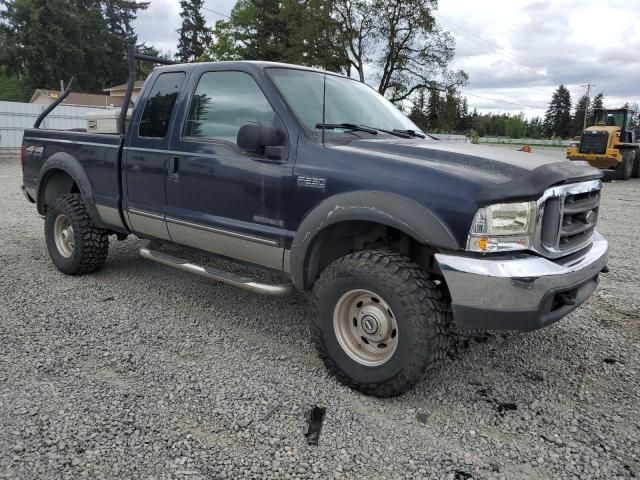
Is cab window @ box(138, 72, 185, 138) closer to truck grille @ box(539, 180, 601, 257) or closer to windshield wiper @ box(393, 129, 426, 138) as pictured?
windshield wiper @ box(393, 129, 426, 138)

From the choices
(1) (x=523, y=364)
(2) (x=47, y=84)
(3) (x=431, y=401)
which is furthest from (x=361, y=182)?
(2) (x=47, y=84)

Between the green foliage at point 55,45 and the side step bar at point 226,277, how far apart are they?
62.4 meters

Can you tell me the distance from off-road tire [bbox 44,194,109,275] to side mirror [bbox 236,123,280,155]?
2.42 m

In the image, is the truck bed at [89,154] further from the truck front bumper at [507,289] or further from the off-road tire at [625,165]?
the off-road tire at [625,165]

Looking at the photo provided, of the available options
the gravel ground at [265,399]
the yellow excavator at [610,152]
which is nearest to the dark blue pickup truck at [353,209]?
the gravel ground at [265,399]

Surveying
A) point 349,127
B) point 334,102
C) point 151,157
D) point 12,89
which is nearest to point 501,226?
point 349,127

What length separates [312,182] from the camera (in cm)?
334

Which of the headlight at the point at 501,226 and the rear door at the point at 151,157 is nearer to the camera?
the headlight at the point at 501,226

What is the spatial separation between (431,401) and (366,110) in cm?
228

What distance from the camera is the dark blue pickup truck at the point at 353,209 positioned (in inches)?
109

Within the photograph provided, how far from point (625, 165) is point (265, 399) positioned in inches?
729

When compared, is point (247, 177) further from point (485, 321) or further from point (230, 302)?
point (485, 321)

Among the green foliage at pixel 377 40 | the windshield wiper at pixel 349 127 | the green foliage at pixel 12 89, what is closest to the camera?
the windshield wiper at pixel 349 127

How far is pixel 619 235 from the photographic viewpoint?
8031 millimetres
